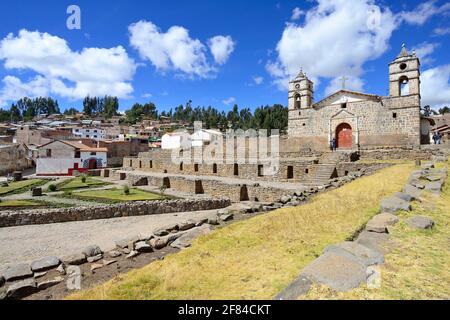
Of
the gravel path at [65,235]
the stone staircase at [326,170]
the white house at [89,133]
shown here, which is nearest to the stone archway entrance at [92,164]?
the gravel path at [65,235]

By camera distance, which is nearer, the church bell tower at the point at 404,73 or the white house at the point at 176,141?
the church bell tower at the point at 404,73

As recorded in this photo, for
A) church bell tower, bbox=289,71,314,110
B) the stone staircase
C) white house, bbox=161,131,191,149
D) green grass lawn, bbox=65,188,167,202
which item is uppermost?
church bell tower, bbox=289,71,314,110

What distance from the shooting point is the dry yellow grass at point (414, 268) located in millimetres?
2980

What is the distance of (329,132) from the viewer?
91.6ft

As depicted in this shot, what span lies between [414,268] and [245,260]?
237 centimetres

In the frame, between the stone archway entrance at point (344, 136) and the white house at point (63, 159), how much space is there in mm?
35102

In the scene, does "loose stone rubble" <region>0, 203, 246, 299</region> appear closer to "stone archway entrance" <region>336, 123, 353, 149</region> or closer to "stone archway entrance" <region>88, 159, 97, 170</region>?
"stone archway entrance" <region>336, 123, 353, 149</region>

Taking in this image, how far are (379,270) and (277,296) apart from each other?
1513mm

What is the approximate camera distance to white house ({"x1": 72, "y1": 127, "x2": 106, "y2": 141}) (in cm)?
7738

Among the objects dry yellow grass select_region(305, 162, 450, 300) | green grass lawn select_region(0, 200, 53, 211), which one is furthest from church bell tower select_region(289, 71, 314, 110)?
dry yellow grass select_region(305, 162, 450, 300)

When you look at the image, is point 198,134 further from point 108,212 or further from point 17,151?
point 108,212

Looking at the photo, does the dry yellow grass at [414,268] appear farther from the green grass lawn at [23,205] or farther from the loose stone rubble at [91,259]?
the green grass lawn at [23,205]

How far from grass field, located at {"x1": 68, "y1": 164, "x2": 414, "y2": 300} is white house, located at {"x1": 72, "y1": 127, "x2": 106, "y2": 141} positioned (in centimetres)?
7795
